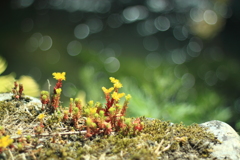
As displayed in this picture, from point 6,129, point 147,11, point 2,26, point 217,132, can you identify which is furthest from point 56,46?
point 217,132

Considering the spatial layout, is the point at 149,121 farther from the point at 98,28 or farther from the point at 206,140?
the point at 98,28

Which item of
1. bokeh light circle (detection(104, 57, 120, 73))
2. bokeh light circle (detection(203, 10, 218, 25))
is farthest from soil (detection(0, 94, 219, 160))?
bokeh light circle (detection(203, 10, 218, 25))

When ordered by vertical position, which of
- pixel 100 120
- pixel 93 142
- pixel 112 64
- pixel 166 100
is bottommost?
pixel 93 142

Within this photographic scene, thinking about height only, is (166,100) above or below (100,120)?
above

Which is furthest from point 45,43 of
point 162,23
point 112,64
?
→ point 162,23

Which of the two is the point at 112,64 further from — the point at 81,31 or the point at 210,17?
the point at 210,17

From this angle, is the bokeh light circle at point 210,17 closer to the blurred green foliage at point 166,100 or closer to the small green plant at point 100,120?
the blurred green foliage at point 166,100
